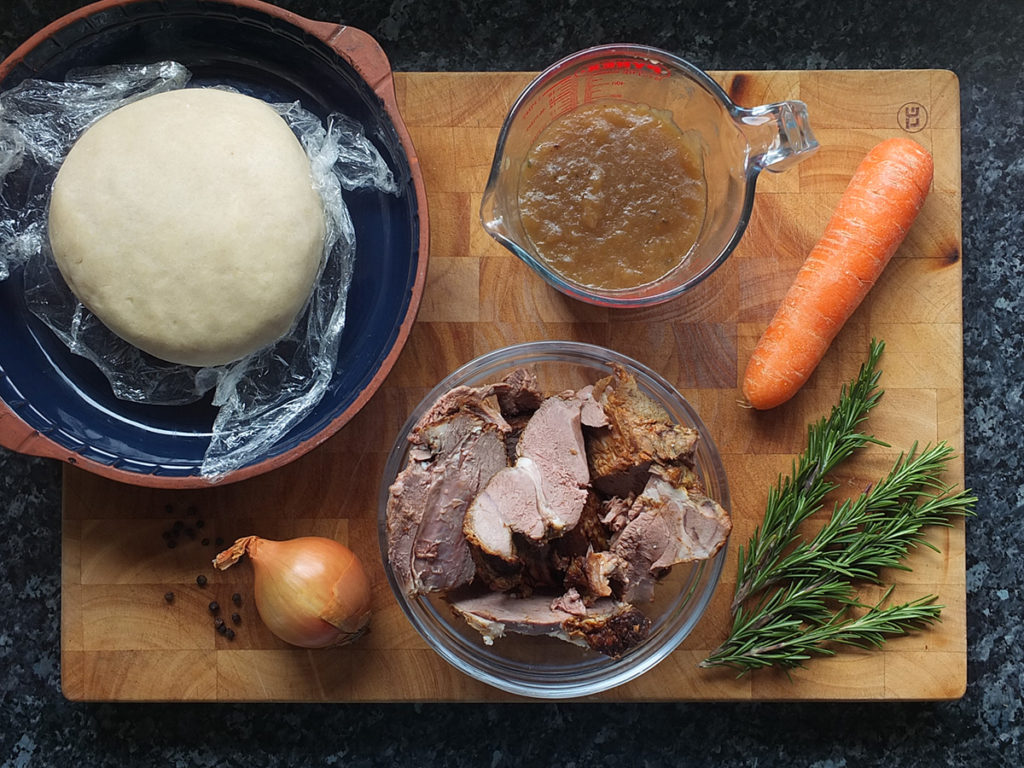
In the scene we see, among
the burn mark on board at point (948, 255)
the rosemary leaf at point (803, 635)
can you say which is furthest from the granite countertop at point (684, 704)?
the rosemary leaf at point (803, 635)

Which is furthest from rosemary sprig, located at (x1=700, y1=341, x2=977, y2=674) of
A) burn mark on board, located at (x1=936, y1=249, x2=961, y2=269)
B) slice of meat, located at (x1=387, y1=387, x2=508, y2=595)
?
slice of meat, located at (x1=387, y1=387, x2=508, y2=595)

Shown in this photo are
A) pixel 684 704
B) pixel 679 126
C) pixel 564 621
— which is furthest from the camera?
pixel 684 704

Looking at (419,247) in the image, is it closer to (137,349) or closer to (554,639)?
(137,349)

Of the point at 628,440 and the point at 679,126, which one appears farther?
the point at 679,126

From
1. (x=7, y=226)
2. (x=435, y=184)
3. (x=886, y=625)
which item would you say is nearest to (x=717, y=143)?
(x=435, y=184)

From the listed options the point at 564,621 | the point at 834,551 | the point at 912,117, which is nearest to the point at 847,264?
the point at 912,117
